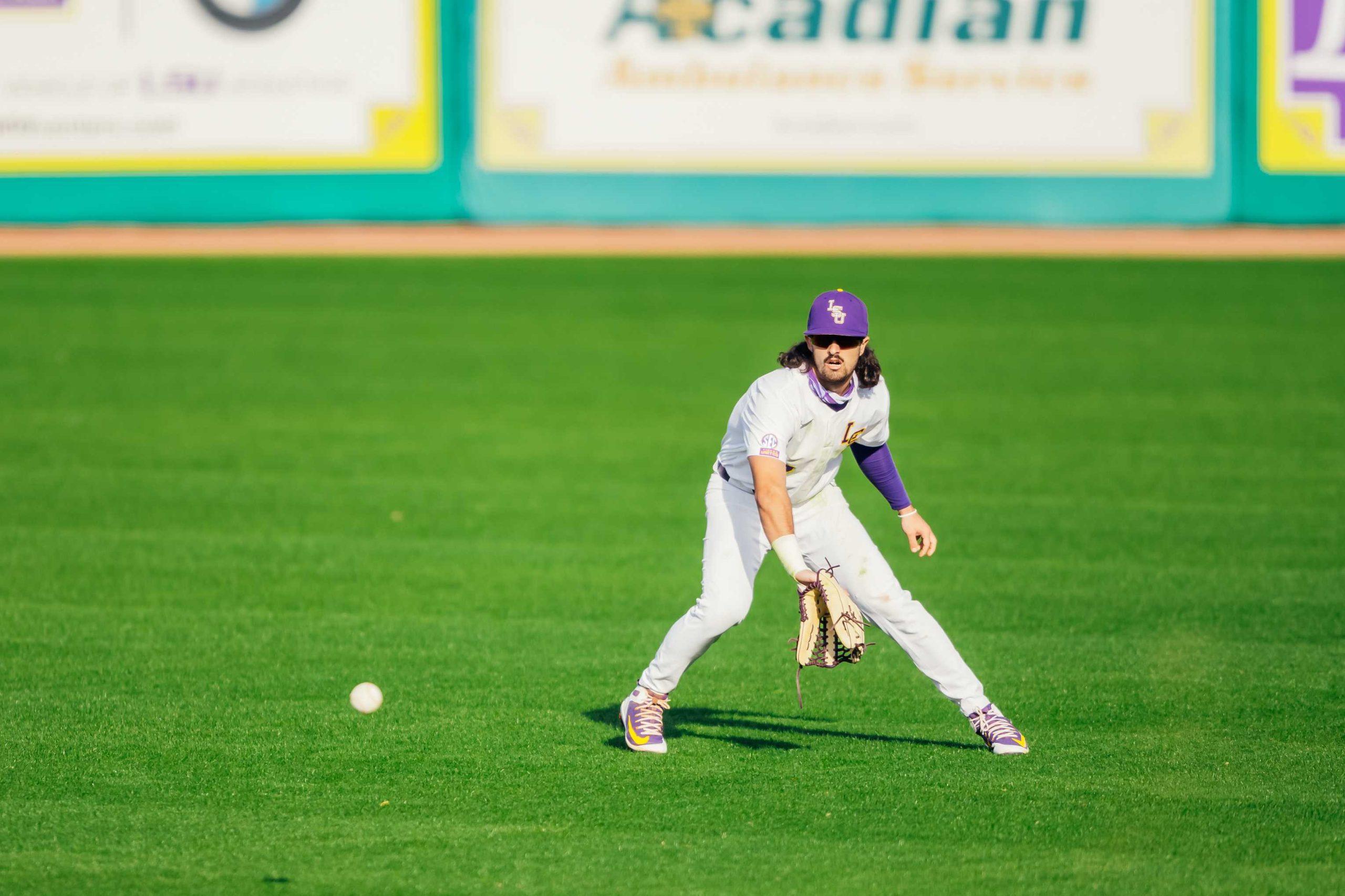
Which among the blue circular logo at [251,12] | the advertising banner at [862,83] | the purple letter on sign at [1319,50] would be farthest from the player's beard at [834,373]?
the blue circular logo at [251,12]

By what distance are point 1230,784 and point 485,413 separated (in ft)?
32.7

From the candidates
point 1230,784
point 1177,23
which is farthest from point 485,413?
point 1177,23

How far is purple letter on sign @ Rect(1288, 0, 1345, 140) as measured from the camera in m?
22.2

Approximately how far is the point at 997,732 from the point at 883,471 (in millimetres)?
1168

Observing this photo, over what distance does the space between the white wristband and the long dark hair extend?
70cm

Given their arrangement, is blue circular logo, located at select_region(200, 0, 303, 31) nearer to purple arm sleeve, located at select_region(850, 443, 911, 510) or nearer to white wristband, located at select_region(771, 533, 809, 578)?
purple arm sleeve, located at select_region(850, 443, 911, 510)

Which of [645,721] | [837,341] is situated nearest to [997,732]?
[645,721]

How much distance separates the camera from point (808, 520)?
682cm

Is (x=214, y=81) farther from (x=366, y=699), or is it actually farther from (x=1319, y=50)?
(x=366, y=699)

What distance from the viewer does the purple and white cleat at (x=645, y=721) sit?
6.80m

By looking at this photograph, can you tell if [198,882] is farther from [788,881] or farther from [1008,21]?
[1008,21]

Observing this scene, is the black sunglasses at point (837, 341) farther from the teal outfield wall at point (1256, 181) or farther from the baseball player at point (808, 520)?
the teal outfield wall at point (1256, 181)

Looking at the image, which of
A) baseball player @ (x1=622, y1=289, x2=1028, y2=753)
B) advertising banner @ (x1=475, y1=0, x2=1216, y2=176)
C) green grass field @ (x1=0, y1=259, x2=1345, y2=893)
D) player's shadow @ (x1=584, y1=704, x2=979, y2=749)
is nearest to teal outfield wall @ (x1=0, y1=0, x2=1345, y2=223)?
advertising banner @ (x1=475, y1=0, x2=1216, y2=176)

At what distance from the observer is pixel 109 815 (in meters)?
6.04
